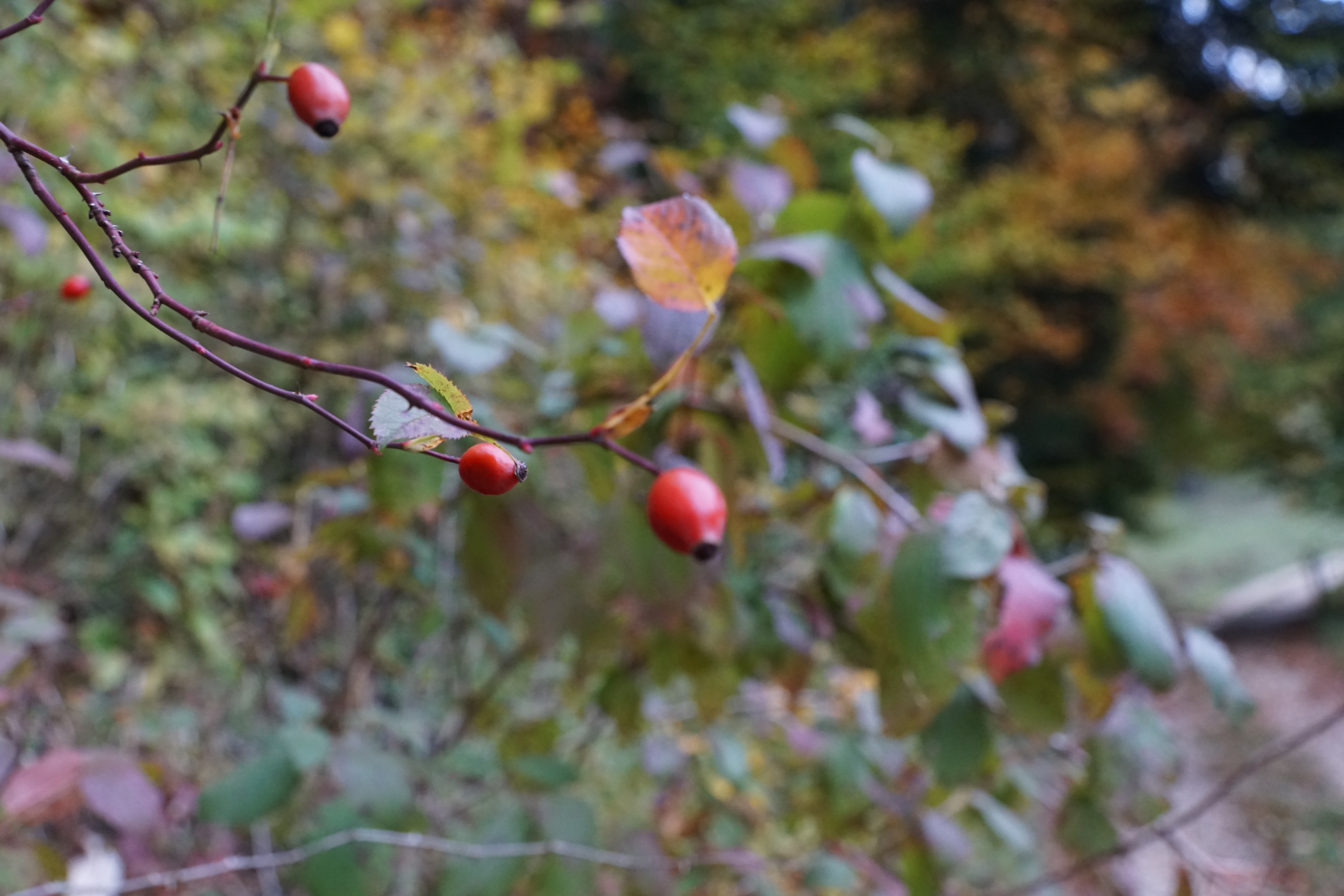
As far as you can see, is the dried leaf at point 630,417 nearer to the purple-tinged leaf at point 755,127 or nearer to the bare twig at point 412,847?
the bare twig at point 412,847

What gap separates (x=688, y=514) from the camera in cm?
33

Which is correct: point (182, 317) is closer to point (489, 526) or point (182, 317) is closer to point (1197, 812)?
point (489, 526)

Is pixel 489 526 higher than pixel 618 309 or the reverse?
the reverse

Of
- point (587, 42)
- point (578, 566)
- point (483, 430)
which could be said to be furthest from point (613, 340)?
point (587, 42)

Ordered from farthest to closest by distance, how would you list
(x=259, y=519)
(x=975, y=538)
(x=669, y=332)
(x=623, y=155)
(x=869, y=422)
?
1. (x=623, y=155)
2. (x=259, y=519)
3. (x=869, y=422)
4. (x=975, y=538)
5. (x=669, y=332)

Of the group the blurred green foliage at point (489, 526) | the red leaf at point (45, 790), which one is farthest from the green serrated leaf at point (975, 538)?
the red leaf at point (45, 790)

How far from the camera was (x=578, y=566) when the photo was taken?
0.75 metres

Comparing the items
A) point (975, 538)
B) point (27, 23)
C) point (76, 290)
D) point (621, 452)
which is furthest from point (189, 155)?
point (975, 538)

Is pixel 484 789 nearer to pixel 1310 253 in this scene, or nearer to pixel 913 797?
pixel 913 797

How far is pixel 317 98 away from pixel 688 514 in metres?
0.21

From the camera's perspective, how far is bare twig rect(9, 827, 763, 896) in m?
0.54

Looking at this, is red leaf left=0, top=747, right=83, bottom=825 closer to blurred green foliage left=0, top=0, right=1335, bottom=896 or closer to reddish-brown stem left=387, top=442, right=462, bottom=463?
blurred green foliage left=0, top=0, right=1335, bottom=896

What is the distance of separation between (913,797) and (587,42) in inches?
184

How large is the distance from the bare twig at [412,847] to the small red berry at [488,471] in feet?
1.32
